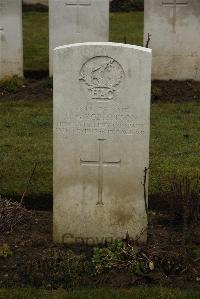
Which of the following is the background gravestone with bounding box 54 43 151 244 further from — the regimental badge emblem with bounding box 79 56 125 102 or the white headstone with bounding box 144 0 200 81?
the white headstone with bounding box 144 0 200 81

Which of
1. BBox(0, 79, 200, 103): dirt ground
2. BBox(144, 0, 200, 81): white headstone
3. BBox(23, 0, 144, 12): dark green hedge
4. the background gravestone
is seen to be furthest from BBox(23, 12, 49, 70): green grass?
the background gravestone

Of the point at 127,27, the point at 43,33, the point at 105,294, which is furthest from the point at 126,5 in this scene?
the point at 105,294

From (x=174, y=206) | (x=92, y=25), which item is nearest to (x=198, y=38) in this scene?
(x=92, y=25)

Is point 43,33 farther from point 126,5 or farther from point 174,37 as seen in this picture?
point 174,37

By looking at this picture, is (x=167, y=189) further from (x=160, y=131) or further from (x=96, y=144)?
(x=160, y=131)

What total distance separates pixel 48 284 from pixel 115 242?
0.71 metres

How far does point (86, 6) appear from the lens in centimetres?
1243

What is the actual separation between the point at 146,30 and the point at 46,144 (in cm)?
408

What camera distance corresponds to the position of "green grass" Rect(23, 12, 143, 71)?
48.8 feet

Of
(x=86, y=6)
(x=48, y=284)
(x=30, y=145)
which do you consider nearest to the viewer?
(x=48, y=284)

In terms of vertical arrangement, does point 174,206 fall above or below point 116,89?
below

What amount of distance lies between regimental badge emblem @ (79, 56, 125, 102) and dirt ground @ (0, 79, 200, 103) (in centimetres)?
568

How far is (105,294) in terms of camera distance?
5703 millimetres

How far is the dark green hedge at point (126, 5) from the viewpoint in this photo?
787 inches
